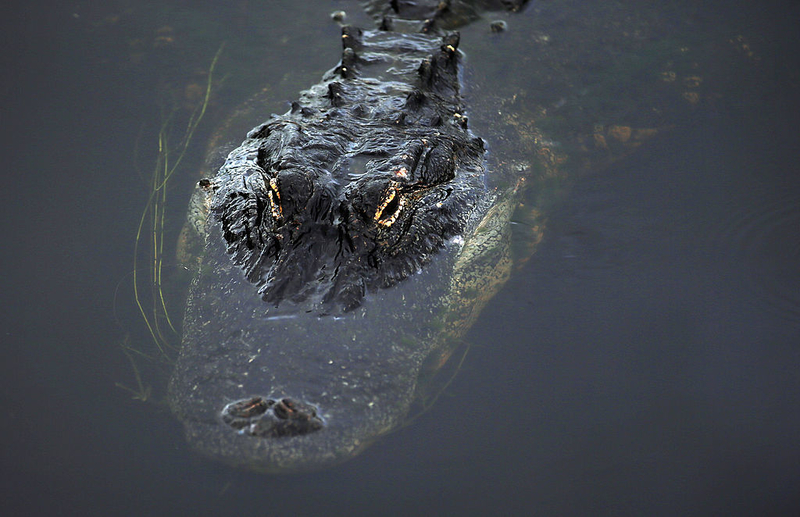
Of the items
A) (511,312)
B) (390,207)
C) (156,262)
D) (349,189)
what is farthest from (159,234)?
(511,312)

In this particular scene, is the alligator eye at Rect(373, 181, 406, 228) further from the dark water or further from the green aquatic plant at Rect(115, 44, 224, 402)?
the green aquatic plant at Rect(115, 44, 224, 402)

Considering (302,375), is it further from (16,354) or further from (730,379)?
(730,379)

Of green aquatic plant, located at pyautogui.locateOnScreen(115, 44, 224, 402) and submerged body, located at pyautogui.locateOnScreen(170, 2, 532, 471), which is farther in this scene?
green aquatic plant, located at pyautogui.locateOnScreen(115, 44, 224, 402)

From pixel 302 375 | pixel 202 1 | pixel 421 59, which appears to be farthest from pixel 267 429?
pixel 202 1

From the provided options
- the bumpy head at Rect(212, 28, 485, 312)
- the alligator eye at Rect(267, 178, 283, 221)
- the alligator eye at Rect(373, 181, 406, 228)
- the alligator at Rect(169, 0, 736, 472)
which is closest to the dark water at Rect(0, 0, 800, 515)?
the alligator at Rect(169, 0, 736, 472)

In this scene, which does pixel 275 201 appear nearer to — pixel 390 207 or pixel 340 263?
pixel 340 263

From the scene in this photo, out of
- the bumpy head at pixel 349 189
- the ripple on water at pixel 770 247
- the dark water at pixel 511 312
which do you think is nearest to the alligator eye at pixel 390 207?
the bumpy head at pixel 349 189

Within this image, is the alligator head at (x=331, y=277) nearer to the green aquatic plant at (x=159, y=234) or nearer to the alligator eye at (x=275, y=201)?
the alligator eye at (x=275, y=201)
